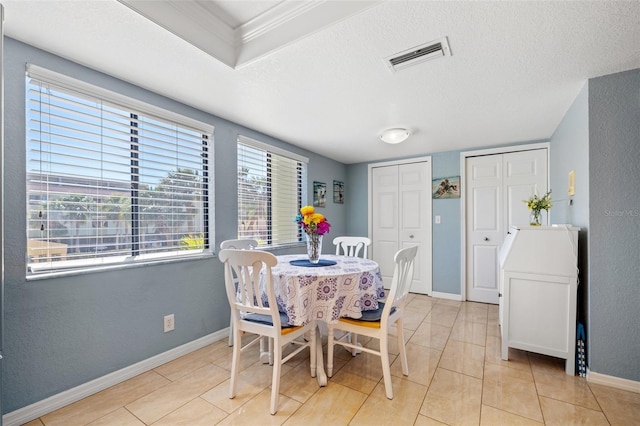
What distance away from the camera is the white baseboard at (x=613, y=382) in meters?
1.85

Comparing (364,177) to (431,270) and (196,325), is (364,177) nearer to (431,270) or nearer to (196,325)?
(431,270)

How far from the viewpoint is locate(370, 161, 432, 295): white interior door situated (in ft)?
13.9

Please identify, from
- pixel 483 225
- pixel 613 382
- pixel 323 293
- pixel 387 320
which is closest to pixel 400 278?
pixel 387 320

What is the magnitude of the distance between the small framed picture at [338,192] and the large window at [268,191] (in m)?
0.79

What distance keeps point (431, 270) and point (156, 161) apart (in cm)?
379

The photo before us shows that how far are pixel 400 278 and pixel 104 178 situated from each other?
7.13ft

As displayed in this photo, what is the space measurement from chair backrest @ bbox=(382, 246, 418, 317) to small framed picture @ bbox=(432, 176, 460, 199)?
239 cm

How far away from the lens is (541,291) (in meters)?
2.15

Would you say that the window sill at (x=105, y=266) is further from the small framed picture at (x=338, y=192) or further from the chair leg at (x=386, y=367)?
the small framed picture at (x=338, y=192)

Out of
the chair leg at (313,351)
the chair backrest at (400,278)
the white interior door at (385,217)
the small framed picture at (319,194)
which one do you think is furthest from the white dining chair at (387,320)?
the white interior door at (385,217)

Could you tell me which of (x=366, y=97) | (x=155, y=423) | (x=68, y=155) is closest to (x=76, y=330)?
(x=155, y=423)

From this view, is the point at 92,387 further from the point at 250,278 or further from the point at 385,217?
the point at 385,217

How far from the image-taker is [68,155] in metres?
1.80

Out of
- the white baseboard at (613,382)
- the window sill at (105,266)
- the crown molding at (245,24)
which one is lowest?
the white baseboard at (613,382)
